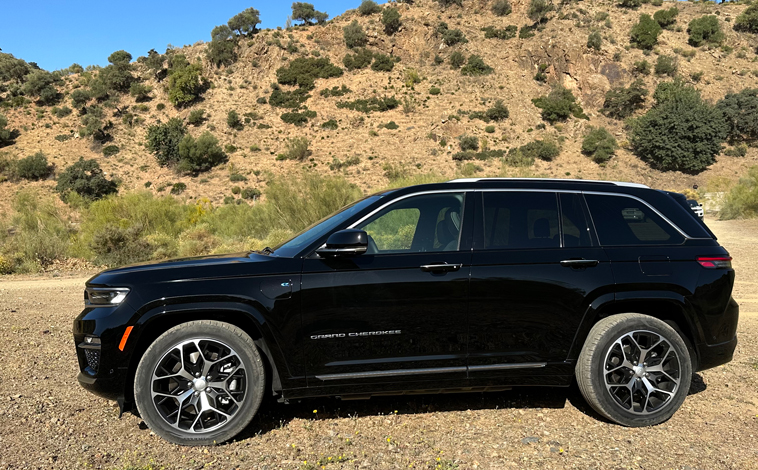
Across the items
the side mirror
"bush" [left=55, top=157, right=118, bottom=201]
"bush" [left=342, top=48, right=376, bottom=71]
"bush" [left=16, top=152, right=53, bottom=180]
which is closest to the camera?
the side mirror

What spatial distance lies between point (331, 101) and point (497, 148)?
59.5ft

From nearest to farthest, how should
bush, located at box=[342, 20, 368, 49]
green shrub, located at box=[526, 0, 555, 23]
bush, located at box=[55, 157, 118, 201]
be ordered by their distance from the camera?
bush, located at box=[55, 157, 118, 201], green shrub, located at box=[526, 0, 555, 23], bush, located at box=[342, 20, 368, 49]

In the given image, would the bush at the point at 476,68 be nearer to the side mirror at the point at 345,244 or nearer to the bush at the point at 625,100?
the bush at the point at 625,100

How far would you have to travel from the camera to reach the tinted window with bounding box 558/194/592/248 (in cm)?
412

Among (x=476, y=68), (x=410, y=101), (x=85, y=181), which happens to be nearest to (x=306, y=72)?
(x=410, y=101)

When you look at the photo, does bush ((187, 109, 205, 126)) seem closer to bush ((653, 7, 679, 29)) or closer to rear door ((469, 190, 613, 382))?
bush ((653, 7, 679, 29))

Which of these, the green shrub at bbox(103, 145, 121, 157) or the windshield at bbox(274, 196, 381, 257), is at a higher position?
the green shrub at bbox(103, 145, 121, 157)

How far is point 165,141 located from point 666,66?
164 ft

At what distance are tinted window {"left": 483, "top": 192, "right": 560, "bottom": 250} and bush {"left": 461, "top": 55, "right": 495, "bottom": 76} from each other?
185ft

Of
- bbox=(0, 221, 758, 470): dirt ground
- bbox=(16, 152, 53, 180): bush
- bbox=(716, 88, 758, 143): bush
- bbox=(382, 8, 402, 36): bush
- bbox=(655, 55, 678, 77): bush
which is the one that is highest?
bbox=(382, 8, 402, 36): bush

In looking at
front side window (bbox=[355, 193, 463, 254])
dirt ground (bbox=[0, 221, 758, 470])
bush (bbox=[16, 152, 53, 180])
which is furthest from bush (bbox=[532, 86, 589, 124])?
front side window (bbox=[355, 193, 463, 254])

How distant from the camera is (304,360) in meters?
3.78

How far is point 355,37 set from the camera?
62250mm

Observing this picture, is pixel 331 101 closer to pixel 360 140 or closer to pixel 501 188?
pixel 360 140
